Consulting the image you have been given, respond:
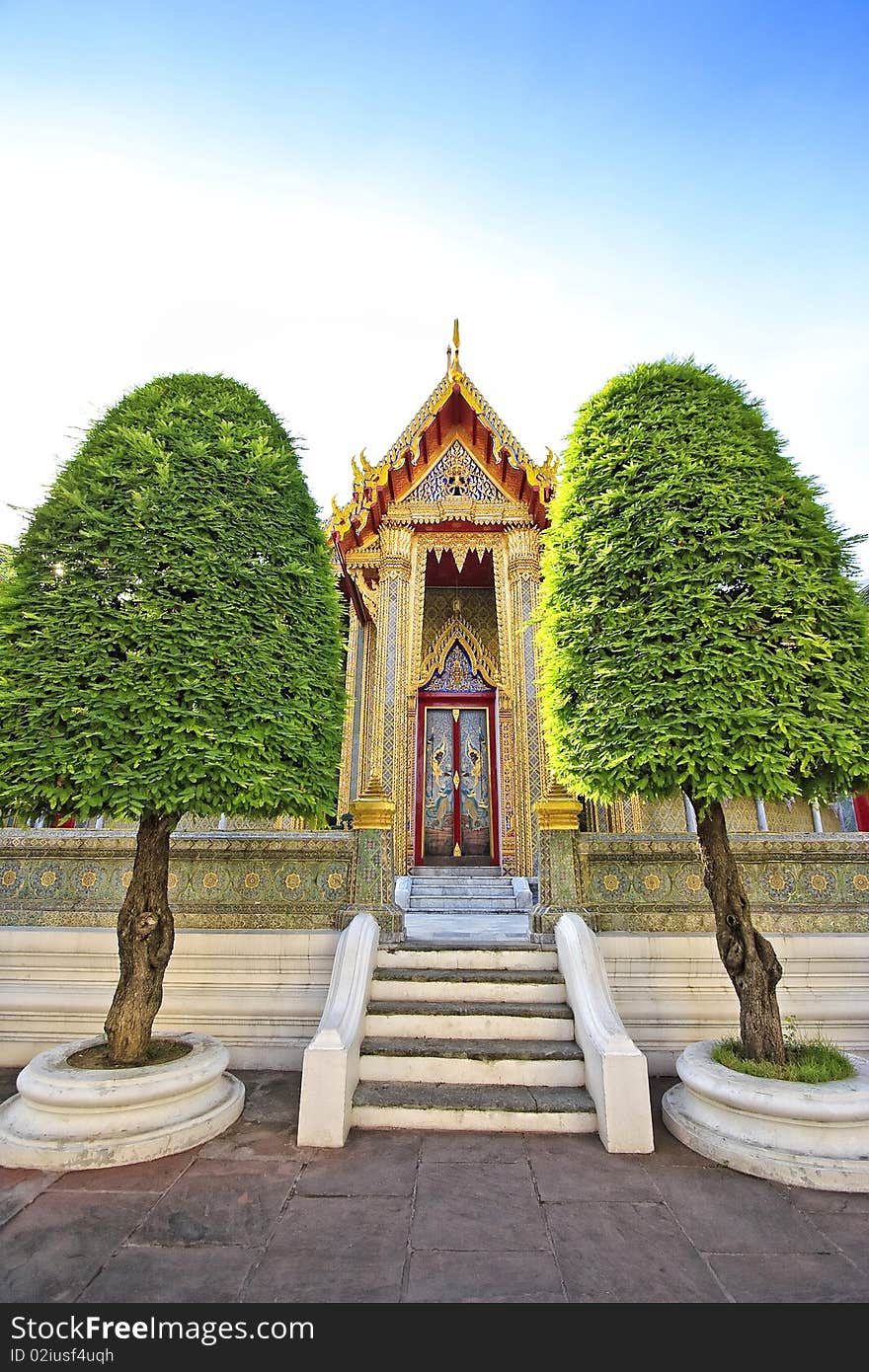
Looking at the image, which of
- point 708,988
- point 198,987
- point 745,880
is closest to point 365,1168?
point 198,987

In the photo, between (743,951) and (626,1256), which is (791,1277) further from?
(743,951)

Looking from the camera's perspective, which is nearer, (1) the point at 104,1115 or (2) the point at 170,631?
(1) the point at 104,1115

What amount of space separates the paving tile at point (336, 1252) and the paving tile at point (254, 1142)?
55 cm

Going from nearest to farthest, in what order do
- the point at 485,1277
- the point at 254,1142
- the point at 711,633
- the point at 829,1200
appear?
the point at 485,1277, the point at 829,1200, the point at 254,1142, the point at 711,633

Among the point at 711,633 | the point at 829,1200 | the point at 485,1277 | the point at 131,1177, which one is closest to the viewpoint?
the point at 485,1277

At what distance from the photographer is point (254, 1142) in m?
3.34

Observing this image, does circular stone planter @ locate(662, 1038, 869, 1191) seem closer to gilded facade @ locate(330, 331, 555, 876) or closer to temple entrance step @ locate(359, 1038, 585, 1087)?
temple entrance step @ locate(359, 1038, 585, 1087)

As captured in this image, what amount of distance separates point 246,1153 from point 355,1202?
82cm

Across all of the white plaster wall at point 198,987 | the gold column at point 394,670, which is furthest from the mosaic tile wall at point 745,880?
the gold column at point 394,670

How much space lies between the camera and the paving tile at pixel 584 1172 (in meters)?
2.81

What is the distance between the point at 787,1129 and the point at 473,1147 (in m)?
1.62

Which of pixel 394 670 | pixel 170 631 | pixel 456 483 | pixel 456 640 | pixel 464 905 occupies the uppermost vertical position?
pixel 456 483

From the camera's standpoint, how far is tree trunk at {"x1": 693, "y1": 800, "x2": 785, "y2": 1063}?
140 inches

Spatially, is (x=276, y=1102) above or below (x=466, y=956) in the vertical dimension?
below
